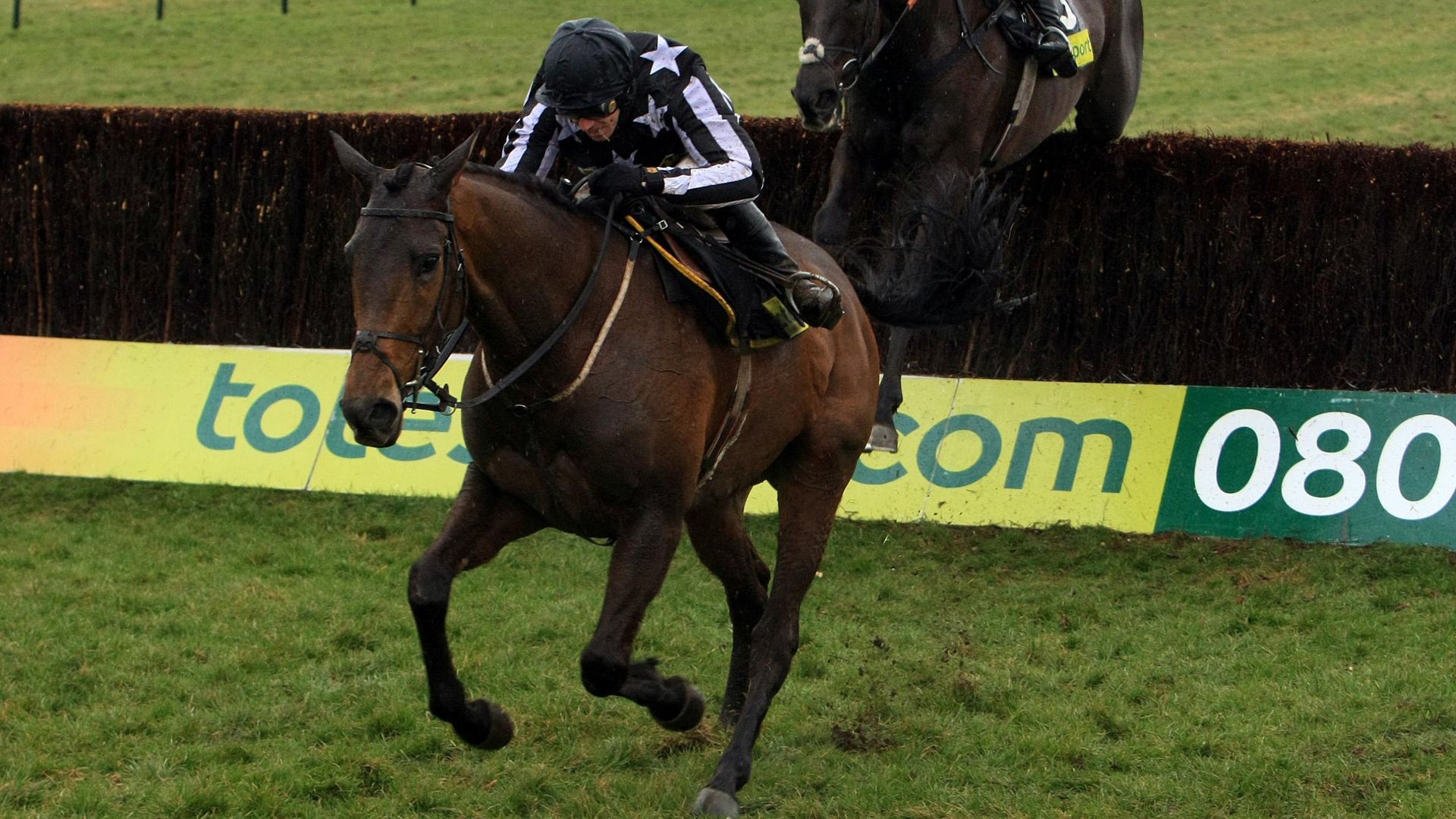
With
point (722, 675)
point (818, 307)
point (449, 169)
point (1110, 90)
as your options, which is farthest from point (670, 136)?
point (1110, 90)

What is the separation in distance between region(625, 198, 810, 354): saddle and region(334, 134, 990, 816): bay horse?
0.16ft

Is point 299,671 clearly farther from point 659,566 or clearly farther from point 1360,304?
point 1360,304

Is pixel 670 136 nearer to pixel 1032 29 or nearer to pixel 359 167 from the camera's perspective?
pixel 359 167

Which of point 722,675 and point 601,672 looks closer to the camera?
point 601,672

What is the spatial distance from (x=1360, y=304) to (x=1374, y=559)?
68.8 inches

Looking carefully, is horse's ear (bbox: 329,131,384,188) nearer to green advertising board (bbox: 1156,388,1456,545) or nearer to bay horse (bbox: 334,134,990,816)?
bay horse (bbox: 334,134,990,816)

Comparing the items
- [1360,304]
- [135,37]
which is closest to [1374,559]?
[1360,304]

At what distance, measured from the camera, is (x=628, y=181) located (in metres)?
4.41

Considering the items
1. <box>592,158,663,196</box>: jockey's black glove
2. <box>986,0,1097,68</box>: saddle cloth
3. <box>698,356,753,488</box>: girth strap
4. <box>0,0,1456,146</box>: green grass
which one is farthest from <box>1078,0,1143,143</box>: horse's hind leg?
<box>0,0,1456,146</box>: green grass

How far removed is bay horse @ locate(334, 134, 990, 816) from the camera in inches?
145

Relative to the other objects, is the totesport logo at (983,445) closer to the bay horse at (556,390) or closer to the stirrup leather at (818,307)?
→ the stirrup leather at (818,307)

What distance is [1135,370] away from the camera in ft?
29.0

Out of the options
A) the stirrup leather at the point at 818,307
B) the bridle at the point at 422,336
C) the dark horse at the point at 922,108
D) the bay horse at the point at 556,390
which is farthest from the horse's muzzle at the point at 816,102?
the bridle at the point at 422,336

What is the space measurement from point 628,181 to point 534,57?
74.7 ft
